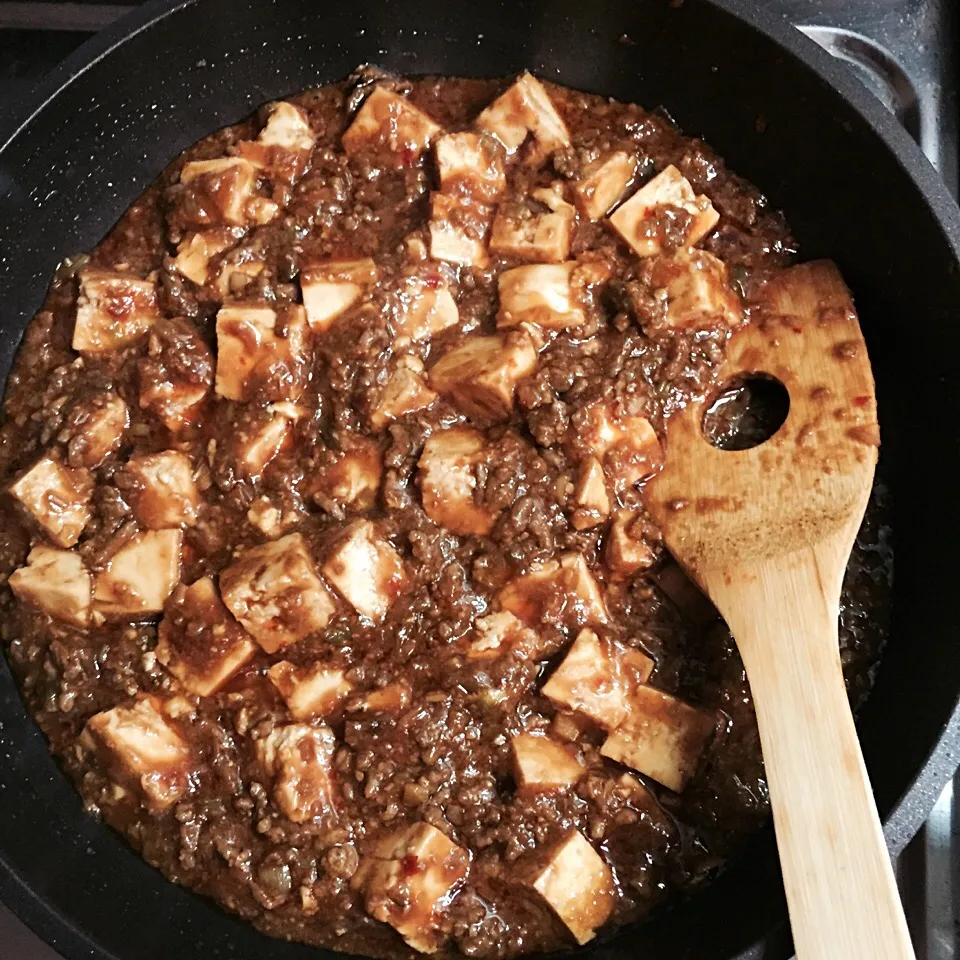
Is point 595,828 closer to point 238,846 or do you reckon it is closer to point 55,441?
point 238,846

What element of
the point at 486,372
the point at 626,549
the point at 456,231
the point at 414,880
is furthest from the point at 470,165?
the point at 414,880

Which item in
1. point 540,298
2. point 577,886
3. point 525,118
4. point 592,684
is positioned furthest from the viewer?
point 525,118

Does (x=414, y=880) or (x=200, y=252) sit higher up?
(x=200, y=252)

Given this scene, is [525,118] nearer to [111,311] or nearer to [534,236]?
[534,236]

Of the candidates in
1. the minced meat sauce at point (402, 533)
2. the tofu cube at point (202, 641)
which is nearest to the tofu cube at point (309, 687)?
the minced meat sauce at point (402, 533)

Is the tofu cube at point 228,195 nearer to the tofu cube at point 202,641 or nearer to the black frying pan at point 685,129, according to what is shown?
the black frying pan at point 685,129

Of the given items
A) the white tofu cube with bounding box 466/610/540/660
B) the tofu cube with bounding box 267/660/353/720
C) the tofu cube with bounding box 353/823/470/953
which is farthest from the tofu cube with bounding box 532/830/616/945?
the tofu cube with bounding box 267/660/353/720
